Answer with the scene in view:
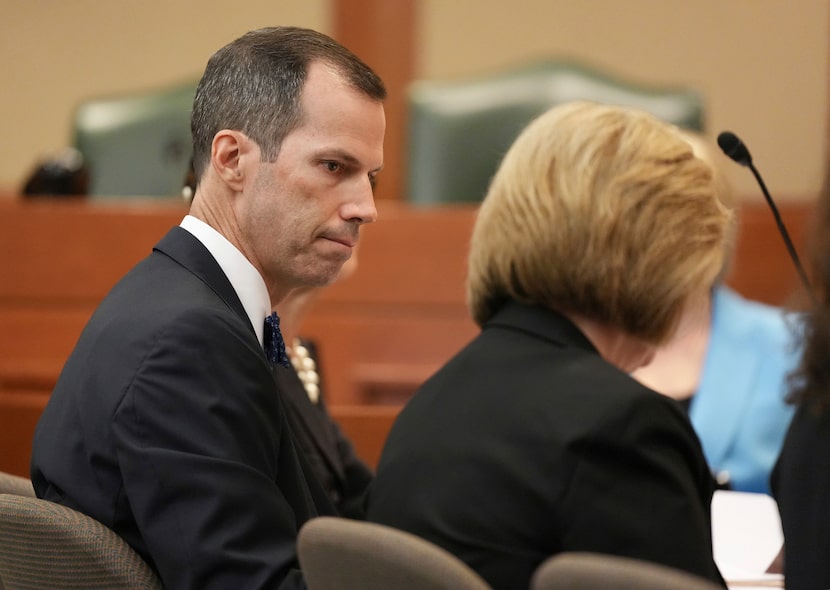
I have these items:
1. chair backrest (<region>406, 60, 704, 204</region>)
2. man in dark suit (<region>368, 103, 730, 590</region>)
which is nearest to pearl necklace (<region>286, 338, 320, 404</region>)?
man in dark suit (<region>368, 103, 730, 590</region>)

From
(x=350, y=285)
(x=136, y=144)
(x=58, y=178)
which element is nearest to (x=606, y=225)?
(x=350, y=285)

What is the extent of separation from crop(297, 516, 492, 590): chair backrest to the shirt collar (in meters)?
0.48

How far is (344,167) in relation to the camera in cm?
151

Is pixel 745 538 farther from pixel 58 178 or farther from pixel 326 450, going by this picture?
pixel 58 178

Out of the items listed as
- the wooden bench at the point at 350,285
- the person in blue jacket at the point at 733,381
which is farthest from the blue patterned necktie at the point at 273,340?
the wooden bench at the point at 350,285

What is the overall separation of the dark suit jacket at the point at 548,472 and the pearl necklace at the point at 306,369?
2.82 feet

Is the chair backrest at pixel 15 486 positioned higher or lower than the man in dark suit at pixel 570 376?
lower

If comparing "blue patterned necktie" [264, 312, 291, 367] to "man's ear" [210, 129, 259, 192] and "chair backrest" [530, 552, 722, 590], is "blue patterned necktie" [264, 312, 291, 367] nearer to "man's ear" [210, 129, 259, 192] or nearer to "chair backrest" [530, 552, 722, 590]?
"man's ear" [210, 129, 259, 192]

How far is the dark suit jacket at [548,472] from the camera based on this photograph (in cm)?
116

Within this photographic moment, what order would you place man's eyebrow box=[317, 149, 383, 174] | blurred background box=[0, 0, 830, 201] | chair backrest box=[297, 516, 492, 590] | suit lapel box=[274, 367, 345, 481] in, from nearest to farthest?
chair backrest box=[297, 516, 492, 590] < man's eyebrow box=[317, 149, 383, 174] < suit lapel box=[274, 367, 345, 481] < blurred background box=[0, 0, 830, 201]

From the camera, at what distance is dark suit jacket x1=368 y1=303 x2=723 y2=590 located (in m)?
1.16

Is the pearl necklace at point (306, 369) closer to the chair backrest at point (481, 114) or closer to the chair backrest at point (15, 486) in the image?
the chair backrest at point (15, 486)

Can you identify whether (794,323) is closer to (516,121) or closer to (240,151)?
(240,151)

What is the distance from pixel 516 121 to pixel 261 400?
2666 millimetres
